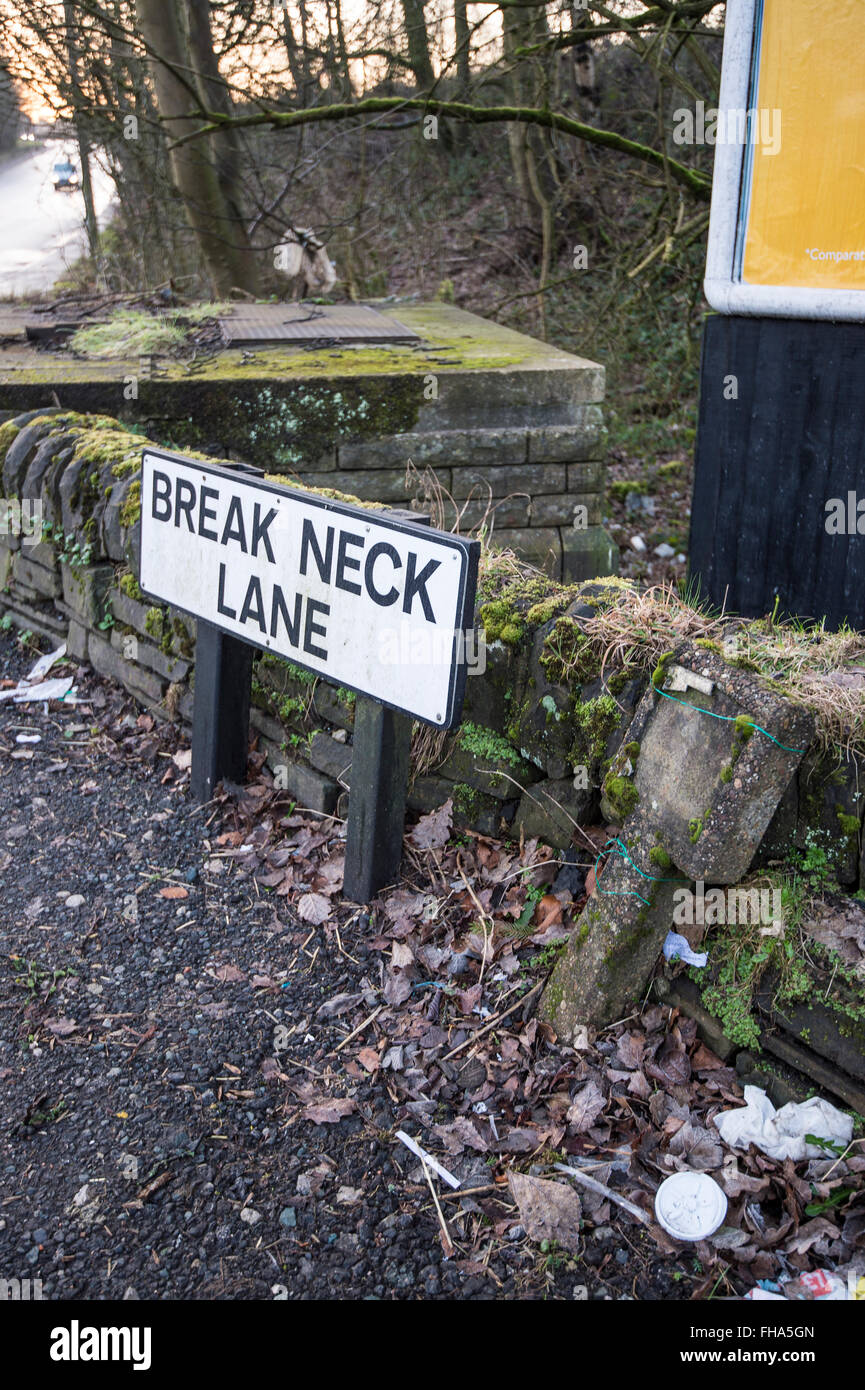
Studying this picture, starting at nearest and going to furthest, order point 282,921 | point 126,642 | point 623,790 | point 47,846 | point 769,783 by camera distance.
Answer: point 769,783, point 623,790, point 282,921, point 47,846, point 126,642

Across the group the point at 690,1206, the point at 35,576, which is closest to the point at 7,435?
the point at 35,576

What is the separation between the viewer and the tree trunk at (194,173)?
376 inches

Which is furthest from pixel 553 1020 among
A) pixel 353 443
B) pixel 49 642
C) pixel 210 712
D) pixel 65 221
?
pixel 65 221

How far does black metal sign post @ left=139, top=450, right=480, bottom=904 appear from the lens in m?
2.88

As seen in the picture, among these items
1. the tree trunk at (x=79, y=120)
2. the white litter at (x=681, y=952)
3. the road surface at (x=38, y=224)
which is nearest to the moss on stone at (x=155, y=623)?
the white litter at (x=681, y=952)

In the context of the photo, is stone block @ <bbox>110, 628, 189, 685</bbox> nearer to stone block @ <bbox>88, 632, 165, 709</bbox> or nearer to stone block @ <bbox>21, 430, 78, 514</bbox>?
stone block @ <bbox>88, 632, 165, 709</bbox>

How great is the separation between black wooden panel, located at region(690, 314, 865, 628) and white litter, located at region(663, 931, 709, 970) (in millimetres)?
2543

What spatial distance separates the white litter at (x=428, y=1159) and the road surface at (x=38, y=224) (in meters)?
14.0

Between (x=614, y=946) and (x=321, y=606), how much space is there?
1.34 meters

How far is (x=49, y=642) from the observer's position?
210 inches

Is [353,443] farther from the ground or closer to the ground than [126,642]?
farther from the ground
